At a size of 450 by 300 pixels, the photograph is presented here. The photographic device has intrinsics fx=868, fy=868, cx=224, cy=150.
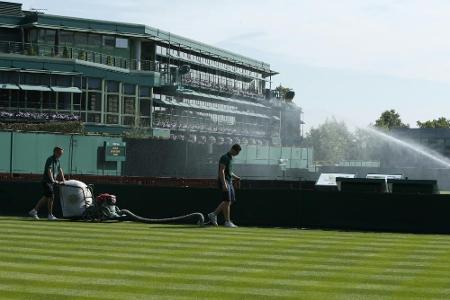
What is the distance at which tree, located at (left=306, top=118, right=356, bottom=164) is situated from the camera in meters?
130

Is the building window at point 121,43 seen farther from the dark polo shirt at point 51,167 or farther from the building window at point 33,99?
the dark polo shirt at point 51,167

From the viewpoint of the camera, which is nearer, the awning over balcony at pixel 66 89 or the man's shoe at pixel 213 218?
the man's shoe at pixel 213 218

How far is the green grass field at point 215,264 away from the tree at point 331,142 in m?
110

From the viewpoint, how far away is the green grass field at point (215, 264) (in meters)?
10.5

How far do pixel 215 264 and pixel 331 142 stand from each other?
118 metres

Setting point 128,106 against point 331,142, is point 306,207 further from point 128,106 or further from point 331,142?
point 331,142

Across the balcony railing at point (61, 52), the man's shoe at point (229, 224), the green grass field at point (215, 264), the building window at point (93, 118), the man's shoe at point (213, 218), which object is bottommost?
the green grass field at point (215, 264)

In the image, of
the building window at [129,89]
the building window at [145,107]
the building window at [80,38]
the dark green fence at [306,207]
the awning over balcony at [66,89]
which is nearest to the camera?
the dark green fence at [306,207]

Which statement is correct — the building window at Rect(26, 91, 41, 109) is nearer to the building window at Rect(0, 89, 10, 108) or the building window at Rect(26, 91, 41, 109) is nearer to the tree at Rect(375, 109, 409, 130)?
the building window at Rect(0, 89, 10, 108)

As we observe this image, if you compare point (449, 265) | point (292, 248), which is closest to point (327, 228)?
point (292, 248)

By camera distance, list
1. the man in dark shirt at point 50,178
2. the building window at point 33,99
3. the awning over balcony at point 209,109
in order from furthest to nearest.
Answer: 1. the awning over balcony at point 209,109
2. the building window at point 33,99
3. the man in dark shirt at point 50,178

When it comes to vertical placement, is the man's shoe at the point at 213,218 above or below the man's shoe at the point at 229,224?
above

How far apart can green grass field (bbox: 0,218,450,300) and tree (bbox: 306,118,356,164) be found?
11002 cm

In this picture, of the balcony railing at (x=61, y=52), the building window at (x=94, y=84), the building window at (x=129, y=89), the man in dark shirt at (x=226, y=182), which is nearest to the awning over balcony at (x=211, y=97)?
the building window at (x=129, y=89)
